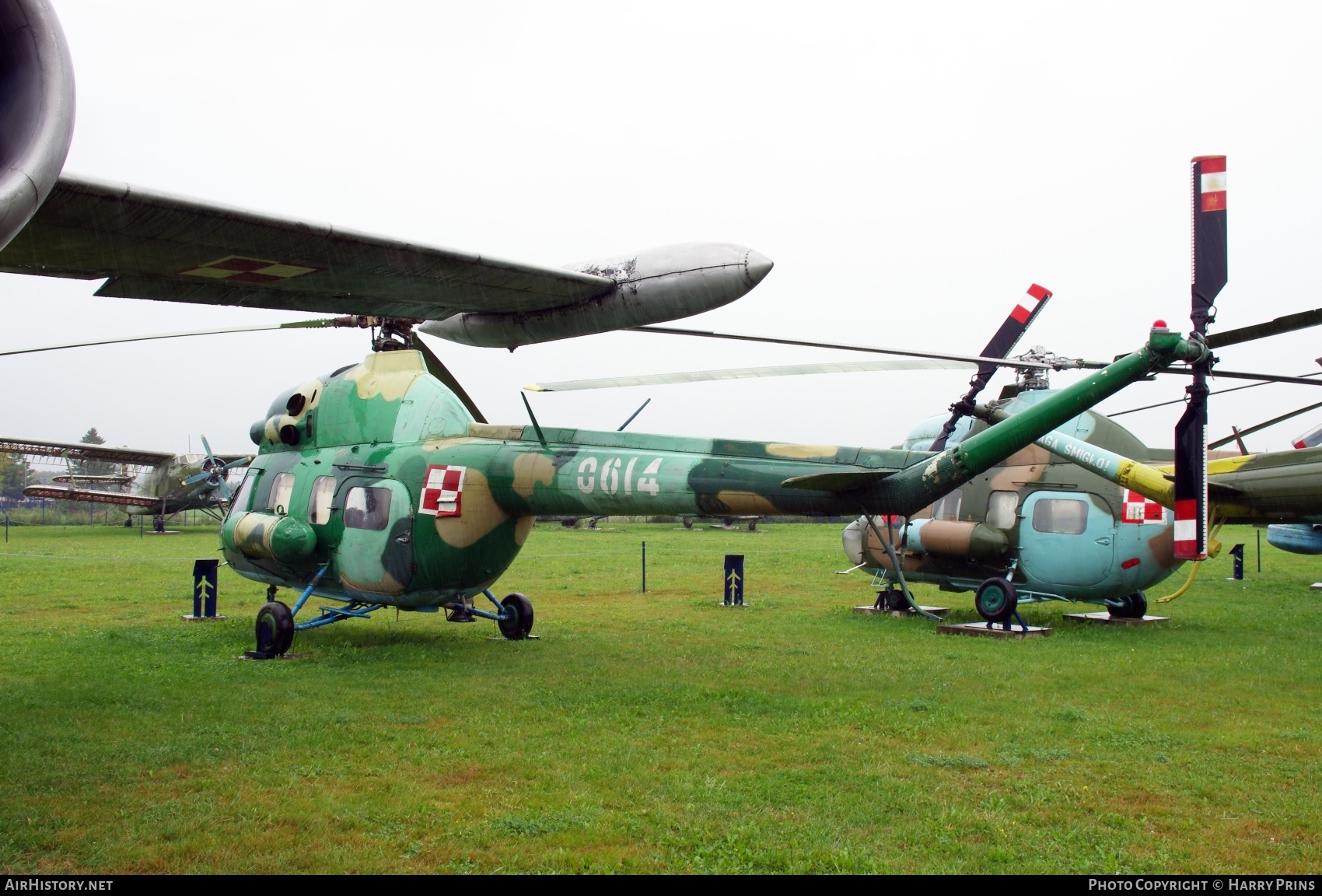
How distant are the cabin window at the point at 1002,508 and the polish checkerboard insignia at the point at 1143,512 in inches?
55.9

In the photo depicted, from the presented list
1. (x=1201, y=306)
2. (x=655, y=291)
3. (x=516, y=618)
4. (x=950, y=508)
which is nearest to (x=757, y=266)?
(x=655, y=291)

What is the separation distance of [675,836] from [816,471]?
4.39 meters

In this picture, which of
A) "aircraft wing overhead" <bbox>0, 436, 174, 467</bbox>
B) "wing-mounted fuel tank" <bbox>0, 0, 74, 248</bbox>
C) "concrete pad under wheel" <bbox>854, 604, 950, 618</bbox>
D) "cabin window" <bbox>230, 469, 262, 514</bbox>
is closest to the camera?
"wing-mounted fuel tank" <bbox>0, 0, 74, 248</bbox>

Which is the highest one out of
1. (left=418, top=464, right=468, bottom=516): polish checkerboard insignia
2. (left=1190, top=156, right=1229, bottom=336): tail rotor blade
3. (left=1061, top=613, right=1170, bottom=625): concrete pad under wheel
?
(left=1190, top=156, right=1229, bottom=336): tail rotor blade

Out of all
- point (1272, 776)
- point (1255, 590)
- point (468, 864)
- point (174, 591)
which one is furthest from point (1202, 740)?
point (174, 591)

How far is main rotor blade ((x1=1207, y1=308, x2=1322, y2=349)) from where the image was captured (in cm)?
704

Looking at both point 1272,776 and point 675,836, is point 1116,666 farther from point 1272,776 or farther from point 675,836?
point 675,836

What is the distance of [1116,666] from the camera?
34.3ft

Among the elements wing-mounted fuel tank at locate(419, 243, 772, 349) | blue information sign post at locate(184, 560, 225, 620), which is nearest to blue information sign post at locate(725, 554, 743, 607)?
blue information sign post at locate(184, 560, 225, 620)

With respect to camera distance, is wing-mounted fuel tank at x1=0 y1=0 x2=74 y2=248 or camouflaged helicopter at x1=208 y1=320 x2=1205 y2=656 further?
camouflaged helicopter at x1=208 y1=320 x2=1205 y2=656

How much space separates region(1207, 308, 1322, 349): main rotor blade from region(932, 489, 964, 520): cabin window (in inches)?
270

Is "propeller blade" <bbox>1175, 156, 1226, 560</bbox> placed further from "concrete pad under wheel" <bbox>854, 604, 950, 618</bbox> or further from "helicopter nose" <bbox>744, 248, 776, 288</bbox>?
"concrete pad under wheel" <bbox>854, 604, 950, 618</bbox>

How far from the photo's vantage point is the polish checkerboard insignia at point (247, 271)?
5.68m

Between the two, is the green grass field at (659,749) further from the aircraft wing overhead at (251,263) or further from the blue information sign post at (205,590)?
the aircraft wing overhead at (251,263)
